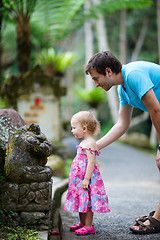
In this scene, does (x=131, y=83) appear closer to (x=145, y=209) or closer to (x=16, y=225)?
(x=16, y=225)

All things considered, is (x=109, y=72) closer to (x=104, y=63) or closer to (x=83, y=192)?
(x=104, y=63)

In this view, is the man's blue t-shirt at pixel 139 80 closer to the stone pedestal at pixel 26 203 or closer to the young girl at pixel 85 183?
the young girl at pixel 85 183

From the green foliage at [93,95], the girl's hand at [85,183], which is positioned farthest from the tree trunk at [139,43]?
the girl's hand at [85,183]

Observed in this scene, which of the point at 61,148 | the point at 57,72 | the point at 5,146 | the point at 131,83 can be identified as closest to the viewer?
the point at 131,83

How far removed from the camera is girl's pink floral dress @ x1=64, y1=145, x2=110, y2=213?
9.93 ft

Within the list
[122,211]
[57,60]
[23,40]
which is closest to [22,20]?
[23,40]

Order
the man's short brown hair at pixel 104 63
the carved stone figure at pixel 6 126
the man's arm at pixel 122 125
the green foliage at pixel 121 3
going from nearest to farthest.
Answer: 1. the man's short brown hair at pixel 104 63
2. the carved stone figure at pixel 6 126
3. the man's arm at pixel 122 125
4. the green foliage at pixel 121 3

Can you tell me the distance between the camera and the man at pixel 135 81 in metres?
2.79

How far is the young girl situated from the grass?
1.38 ft

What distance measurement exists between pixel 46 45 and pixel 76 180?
1376 centimetres

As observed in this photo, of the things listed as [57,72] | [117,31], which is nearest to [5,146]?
[57,72]

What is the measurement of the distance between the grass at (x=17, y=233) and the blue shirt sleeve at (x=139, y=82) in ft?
5.10

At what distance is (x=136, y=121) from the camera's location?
23641 millimetres

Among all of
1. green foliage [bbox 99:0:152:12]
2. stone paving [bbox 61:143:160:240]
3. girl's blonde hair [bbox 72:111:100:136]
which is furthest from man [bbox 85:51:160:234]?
green foliage [bbox 99:0:152:12]
